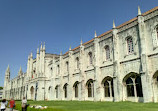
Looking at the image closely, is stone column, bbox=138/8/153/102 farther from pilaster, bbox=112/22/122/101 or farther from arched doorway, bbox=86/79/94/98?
arched doorway, bbox=86/79/94/98

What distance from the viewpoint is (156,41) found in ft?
57.5

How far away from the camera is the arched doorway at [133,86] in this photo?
18594 millimetres

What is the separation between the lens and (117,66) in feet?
68.8

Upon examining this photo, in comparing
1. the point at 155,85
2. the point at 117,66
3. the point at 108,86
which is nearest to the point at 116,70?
the point at 117,66

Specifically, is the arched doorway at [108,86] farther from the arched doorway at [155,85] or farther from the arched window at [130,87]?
the arched doorway at [155,85]

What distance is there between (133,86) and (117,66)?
10.8 feet

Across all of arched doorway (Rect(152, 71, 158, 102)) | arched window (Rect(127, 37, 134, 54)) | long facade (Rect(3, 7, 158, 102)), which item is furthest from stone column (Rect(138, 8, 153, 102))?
arched window (Rect(127, 37, 134, 54))

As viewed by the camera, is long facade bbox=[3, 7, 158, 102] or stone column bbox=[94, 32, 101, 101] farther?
stone column bbox=[94, 32, 101, 101]

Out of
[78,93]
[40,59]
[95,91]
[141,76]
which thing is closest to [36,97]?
[40,59]

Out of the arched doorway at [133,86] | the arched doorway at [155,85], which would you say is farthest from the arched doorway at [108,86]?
the arched doorway at [155,85]

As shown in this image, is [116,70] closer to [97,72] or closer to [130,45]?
[130,45]

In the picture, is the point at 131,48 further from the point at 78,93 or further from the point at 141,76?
the point at 78,93

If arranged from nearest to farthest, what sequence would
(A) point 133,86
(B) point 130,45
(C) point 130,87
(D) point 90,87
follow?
(A) point 133,86
(C) point 130,87
(B) point 130,45
(D) point 90,87

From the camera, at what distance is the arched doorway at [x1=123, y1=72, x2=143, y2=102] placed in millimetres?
18594
